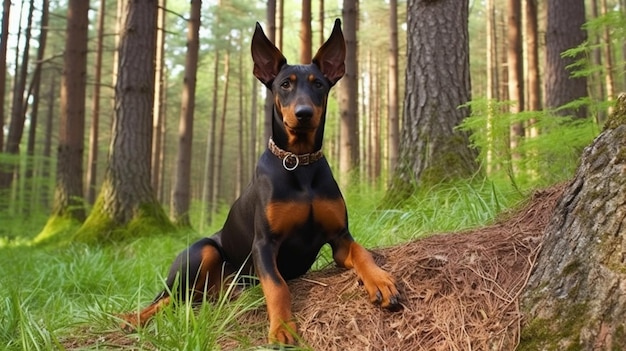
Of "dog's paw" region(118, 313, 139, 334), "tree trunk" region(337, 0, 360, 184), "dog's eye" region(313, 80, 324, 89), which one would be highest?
"tree trunk" region(337, 0, 360, 184)

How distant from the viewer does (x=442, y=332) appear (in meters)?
2.15

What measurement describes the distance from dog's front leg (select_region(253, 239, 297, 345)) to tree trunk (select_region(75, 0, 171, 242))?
18.0 feet

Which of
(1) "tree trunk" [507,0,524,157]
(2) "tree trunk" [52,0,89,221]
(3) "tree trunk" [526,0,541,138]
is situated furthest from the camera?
(1) "tree trunk" [507,0,524,157]

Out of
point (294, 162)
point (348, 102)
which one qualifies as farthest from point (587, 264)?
point (348, 102)

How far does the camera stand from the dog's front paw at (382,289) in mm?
2307

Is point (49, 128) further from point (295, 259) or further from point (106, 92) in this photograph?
point (295, 259)

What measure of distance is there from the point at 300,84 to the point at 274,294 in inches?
45.2

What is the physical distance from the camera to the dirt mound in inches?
83.7

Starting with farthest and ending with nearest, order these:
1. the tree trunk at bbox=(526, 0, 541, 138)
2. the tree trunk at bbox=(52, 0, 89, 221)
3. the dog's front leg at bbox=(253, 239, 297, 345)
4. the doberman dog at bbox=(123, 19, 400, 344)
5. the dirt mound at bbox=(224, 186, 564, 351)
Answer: the tree trunk at bbox=(526, 0, 541, 138) → the tree trunk at bbox=(52, 0, 89, 221) → the doberman dog at bbox=(123, 19, 400, 344) → the dog's front leg at bbox=(253, 239, 297, 345) → the dirt mound at bbox=(224, 186, 564, 351)

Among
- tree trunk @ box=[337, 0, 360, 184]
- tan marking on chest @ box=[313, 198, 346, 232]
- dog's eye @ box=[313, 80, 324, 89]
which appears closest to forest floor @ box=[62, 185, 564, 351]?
tan marking on chest @ box=[313, 198, 346, 232]

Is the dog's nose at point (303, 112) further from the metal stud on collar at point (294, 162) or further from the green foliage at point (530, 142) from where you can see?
the green foliage at point (530, 142)

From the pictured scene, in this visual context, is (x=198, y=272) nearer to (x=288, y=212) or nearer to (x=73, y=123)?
(x=288, y=212)

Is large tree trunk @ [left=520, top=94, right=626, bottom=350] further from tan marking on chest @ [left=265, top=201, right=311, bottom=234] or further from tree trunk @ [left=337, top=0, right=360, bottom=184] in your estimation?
tree trunk @ [left=337, top=0, right=360, bottom=184]

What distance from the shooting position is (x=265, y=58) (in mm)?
3117
